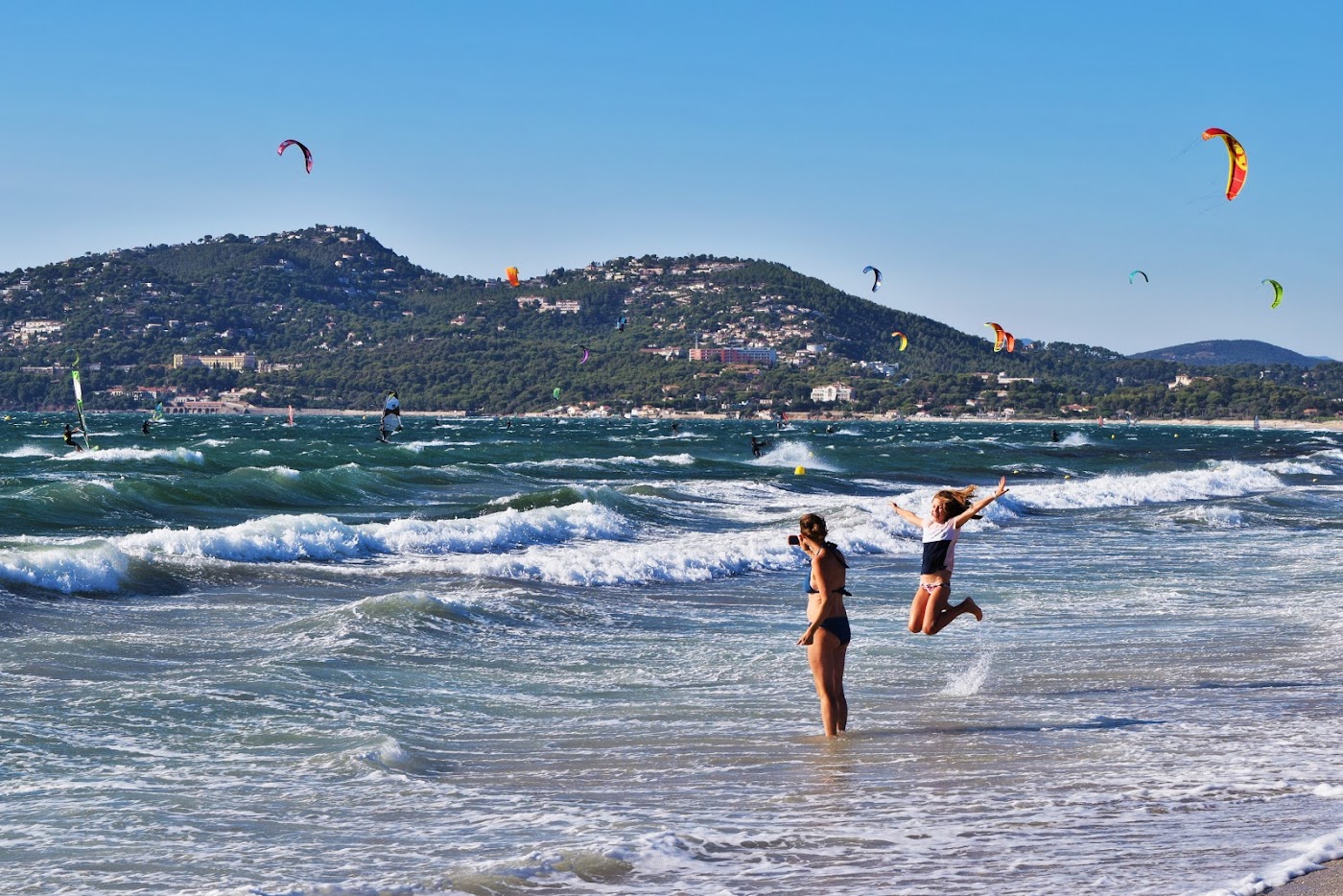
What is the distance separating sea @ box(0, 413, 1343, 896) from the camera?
6.91m

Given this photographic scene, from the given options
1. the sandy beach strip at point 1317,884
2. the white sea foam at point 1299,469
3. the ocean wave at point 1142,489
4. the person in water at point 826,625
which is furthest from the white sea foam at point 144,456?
the sandy beach strip at point 1317,884

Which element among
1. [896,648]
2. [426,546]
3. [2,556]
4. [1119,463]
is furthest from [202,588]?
[1119,463]

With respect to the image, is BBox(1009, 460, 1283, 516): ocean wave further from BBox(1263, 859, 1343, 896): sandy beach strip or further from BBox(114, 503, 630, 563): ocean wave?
BBox(1263, 859, 1343, 896): sandy beach strip

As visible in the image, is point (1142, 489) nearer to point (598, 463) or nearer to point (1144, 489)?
point (1144, 489)

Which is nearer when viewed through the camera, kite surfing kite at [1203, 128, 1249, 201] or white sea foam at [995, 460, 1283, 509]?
kite surfing kite at [1203, 128, 1249, 201]

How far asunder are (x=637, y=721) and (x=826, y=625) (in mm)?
1585

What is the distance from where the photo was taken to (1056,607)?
1641cm

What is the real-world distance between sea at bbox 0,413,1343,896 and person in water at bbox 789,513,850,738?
0.73ft

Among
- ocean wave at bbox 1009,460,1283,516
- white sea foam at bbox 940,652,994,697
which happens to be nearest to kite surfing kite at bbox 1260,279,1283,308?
ocean wave at bbox 1009,460,1283,516

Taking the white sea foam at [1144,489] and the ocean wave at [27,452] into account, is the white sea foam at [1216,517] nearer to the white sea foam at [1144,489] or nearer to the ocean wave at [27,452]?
the white sea foam at [1144,489]

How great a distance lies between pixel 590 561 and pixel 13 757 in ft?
37.3

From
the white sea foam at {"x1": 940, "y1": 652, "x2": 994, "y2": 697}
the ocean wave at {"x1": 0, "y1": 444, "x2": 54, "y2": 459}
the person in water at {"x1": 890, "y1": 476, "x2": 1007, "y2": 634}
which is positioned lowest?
the white sea foam at {"x1": 940, "y1": 652, "x2": 994, "y2": 697}

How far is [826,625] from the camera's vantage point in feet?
30.9

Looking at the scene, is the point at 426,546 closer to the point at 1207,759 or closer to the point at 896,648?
the point at 896,648
